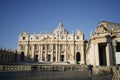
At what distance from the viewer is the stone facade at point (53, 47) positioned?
268 feet

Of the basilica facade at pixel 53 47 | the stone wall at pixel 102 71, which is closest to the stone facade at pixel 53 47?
the basilica facade at pixel 53 47

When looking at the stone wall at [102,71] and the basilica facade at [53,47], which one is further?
the basilica facade at [53,47]

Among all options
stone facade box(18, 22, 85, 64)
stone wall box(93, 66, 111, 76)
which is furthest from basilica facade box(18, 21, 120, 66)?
stone wall box(93, 66, 111, 76)

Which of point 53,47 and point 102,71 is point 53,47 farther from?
point 102,71

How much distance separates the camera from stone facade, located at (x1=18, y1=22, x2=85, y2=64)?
81562 mm

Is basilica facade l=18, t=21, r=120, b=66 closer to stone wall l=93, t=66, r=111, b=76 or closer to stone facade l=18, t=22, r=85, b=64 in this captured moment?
stone facade l=18, t=22, r=85, b=64

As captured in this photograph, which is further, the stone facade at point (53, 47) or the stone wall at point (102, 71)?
the stone facade at point (53, 47)

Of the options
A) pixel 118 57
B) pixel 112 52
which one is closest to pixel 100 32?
pixel 112 52

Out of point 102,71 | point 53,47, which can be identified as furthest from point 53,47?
point 102,71

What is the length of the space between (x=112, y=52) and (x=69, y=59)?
172ft

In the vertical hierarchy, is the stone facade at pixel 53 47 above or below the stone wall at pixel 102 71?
above

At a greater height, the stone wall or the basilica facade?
the basilica facade

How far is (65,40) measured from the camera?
82.6 meters

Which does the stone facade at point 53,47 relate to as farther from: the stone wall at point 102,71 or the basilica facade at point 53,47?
the stone wall at point 102,71
